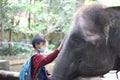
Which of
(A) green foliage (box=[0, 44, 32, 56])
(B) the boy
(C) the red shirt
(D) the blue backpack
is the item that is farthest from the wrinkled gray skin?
(A) green foliage (box=[0, 44, 32, 56])

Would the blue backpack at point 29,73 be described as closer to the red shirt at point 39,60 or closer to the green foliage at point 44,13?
the red shirt at point 39,60

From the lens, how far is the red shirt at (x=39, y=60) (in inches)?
84.4

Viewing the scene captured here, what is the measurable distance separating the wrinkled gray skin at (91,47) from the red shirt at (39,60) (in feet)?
0.93

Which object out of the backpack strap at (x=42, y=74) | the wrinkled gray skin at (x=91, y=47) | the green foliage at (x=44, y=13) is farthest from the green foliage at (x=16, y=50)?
the wrinkled gray skin at (x=91, y=47)

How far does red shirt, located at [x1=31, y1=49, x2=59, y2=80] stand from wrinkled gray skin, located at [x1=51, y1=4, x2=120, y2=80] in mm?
285

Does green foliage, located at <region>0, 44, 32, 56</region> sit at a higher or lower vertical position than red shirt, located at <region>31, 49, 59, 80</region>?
lower

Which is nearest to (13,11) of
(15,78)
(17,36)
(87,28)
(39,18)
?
(39,18)

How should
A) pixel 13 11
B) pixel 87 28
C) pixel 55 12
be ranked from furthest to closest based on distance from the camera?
pixel 55 12, pixel 13 11, pixel 87 28

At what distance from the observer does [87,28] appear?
182 centimetres

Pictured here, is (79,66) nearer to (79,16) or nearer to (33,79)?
(79,16)

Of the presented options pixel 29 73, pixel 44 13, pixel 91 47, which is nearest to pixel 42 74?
pixel 29 73

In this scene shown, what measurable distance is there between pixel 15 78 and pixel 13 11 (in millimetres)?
4738

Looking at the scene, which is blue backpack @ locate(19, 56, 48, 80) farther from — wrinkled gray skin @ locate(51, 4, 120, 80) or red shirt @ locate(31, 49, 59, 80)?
wrinkled gray skin @ locate(51, 4, 120, 80)

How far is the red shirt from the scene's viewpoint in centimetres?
214
